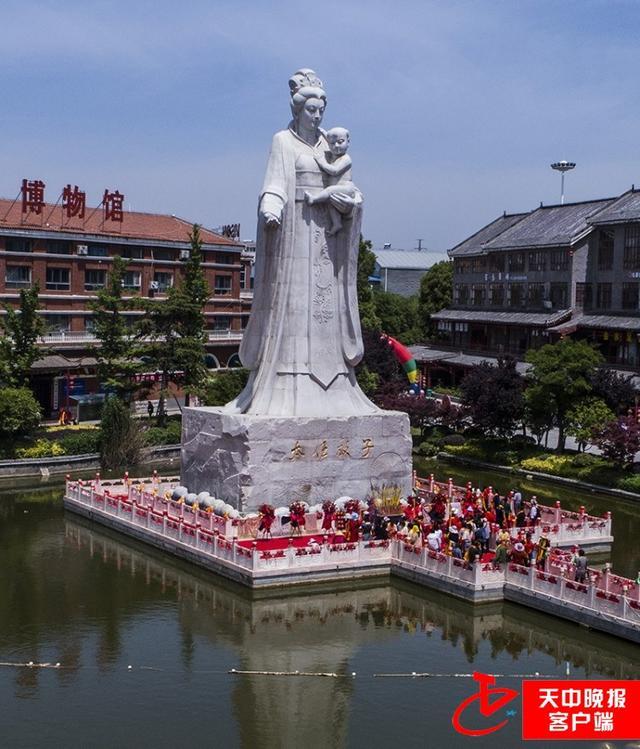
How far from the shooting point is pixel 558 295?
60.3 m

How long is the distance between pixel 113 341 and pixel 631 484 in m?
22.1

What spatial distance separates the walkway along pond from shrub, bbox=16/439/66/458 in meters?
11.7

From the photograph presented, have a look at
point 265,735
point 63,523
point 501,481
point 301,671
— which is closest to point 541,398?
point 501,481

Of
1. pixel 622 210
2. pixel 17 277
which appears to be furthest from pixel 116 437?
pixel 622 210

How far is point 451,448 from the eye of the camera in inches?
1833

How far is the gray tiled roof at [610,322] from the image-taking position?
173ft

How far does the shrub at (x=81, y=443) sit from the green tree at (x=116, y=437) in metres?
0.60

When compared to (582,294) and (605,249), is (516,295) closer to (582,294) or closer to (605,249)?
(582,294)

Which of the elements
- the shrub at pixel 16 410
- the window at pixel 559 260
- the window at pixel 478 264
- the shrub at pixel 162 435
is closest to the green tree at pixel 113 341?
the shrub at pixel 162 435

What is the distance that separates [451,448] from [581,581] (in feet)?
75.0

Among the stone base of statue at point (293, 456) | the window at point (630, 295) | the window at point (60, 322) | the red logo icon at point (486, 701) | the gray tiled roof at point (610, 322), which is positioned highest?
the window at point (630, 295)

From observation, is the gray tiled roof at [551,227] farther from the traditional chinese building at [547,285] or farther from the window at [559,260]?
the window at [559,260]

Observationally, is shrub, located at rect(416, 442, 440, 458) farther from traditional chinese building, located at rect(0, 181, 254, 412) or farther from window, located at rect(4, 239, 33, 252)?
window, located at rect(4, 239, 33, 252)

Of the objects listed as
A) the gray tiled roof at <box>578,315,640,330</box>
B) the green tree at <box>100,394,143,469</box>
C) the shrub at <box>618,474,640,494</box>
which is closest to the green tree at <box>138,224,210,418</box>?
the green tree at <box>100,394,143,469</box>
